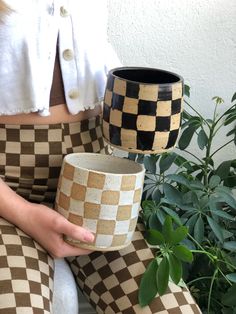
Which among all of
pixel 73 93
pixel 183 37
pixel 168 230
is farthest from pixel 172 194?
pixel 183 37

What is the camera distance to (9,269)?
0.67 metres

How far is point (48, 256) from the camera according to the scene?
2.41 feet

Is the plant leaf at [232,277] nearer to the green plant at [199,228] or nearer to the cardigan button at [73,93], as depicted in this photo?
the green plant at [199,228]

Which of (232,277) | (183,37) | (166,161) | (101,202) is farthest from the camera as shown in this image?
(183,37)

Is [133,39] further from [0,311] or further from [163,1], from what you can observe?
[0,311]

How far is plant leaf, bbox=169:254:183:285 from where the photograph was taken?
68 centimetres

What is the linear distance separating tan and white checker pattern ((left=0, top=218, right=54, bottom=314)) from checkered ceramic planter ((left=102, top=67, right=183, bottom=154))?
0.63 ft

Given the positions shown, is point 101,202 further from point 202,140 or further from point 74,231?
point 202,140

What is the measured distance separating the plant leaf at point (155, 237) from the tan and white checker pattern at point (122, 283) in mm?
37

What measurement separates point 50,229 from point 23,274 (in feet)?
0.23

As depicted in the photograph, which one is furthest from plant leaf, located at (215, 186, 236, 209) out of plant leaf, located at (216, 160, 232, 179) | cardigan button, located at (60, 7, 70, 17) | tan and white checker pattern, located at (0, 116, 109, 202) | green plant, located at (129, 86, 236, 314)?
cardigan button, located at (60, 7, 70, 17)

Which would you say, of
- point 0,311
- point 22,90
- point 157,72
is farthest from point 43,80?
point 0,311

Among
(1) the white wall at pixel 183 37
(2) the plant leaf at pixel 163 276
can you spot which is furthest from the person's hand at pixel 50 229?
(1) the white wall at pixel 183 37

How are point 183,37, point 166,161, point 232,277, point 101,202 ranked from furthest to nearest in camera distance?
point 183,37 < point 166,161 < point 232,277 < point 101,202
